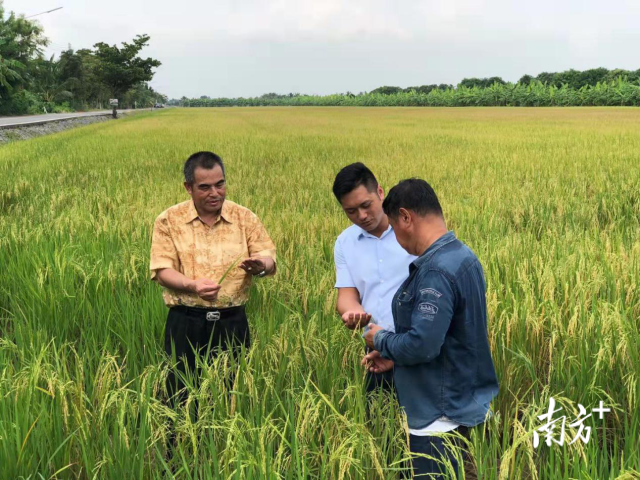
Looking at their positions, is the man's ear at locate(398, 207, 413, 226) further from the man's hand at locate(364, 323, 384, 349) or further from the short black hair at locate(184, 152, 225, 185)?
the short black hair at locate(184, 152, 225, 185)

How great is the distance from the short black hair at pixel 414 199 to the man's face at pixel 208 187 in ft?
3.00

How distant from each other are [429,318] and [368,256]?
603 mm

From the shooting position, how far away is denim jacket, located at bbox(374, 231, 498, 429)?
1354mm

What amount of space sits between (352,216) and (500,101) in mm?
68927

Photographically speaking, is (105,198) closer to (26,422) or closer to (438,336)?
(26,422)

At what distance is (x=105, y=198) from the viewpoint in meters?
6.18

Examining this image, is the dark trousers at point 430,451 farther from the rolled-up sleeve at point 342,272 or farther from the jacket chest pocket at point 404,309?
the rolled-up sleeve at point 342,272

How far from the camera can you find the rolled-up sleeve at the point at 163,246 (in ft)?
7.20

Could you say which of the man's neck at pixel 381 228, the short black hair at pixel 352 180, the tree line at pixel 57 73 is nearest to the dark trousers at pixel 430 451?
the man's neck at pixel 381 228

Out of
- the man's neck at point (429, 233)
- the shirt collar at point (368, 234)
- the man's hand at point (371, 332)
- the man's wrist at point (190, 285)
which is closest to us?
the man's neck at point (429, 233)

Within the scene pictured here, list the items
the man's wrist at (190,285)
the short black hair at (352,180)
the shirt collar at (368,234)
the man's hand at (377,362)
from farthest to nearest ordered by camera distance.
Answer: the man's wrist at (190,285) < the shirt collar at (368,234) < the short black hair at (352,180) < the man's hand at (377,362)

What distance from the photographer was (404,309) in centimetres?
149

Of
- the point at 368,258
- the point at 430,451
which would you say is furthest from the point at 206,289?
the point at 430,451

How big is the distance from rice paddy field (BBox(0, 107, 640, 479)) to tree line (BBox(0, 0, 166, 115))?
113 feet
